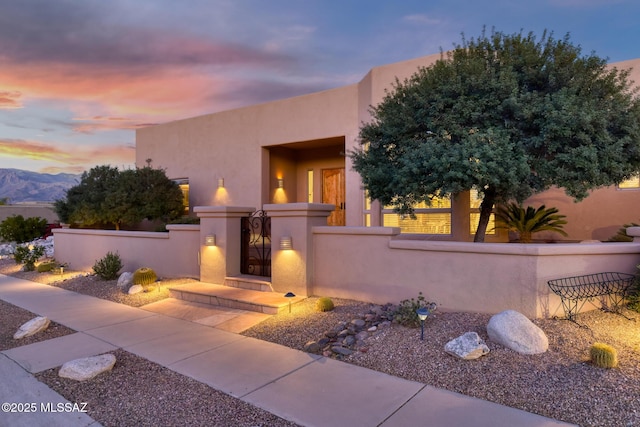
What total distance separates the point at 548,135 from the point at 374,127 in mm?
2910

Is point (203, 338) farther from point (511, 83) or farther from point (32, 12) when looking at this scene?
point (32, 12)

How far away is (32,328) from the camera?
5414mm

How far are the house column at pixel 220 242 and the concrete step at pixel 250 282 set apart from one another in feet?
0.70

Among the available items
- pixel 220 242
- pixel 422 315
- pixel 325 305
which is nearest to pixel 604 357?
pixel 422 315

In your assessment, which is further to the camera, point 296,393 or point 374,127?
point 374,127

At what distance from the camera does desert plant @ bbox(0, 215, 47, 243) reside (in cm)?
1672

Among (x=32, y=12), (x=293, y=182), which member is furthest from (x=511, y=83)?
(x=32, y=12)

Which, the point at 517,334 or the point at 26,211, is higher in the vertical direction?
the point at 26,211

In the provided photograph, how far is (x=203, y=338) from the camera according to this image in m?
5.19

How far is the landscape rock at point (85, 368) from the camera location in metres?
3.84

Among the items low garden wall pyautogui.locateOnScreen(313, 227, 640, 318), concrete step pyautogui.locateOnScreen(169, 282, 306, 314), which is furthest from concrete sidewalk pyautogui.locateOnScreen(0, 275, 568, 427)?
low garden wall pyautogui.locateOnScreen(313, 227, 640, 318)

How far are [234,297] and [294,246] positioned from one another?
145 cm

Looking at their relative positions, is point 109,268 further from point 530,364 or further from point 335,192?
point 530,364

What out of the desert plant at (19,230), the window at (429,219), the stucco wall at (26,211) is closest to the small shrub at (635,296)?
the window at (429,219)
